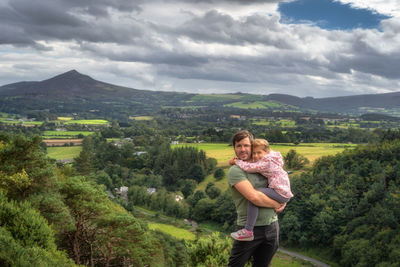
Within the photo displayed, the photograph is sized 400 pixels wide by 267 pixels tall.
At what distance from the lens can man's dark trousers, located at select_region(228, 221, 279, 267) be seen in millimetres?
4832

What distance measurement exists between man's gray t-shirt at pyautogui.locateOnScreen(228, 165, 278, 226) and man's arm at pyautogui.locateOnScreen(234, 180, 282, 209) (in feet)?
0.29

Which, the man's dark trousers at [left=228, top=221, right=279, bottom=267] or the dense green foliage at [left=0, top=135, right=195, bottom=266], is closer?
the man's dark trousers at [left=228, top=221, right=279, bottom=267]

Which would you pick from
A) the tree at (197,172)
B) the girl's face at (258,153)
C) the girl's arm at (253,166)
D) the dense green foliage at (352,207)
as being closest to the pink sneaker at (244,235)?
the girl's arm at (253,166)

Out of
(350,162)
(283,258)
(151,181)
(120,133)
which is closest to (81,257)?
(283,258)

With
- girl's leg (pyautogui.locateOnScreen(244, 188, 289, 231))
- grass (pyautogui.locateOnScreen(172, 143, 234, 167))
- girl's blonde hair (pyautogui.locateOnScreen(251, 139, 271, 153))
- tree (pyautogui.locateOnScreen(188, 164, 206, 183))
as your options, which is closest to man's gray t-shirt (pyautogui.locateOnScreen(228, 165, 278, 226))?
girl's leg (pyautogui.locateOnScreen(244, 188, 289, 231))

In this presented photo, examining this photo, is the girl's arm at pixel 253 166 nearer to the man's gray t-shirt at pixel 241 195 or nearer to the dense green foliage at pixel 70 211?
the man's gray t-shirt at pixel 241 195

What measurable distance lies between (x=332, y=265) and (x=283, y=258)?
253 inches

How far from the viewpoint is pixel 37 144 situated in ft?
53.4

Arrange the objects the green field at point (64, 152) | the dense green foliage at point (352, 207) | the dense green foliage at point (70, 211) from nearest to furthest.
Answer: the dense green foliage at point (70, 211) → the dense green foliage at point (352, 207) → the green field at point (64, 152)

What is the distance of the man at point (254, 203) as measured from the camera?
4574 millimetres

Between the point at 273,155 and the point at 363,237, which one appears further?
the point at 363,237

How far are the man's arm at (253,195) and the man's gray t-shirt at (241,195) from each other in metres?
0.09

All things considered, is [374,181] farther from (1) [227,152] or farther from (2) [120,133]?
(2) [120,133]

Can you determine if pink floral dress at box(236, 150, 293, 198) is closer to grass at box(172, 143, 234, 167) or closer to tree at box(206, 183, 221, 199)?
tree at box(206, 183, 221, 199)
